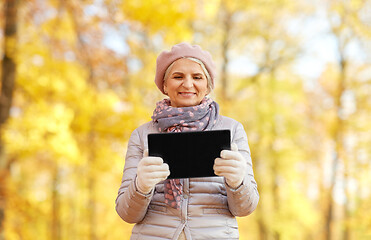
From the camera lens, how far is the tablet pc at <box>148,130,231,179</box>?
1.63m

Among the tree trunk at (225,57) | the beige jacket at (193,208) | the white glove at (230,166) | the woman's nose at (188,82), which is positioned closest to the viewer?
the white glove at (230,166)

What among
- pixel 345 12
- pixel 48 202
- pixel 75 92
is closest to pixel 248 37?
pixel 345 12

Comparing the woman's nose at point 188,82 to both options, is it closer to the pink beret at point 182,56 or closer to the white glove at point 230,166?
the pink beret at point 182,56

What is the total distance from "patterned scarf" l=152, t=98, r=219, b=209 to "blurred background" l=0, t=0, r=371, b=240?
12.0 feet

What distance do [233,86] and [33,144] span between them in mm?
8459

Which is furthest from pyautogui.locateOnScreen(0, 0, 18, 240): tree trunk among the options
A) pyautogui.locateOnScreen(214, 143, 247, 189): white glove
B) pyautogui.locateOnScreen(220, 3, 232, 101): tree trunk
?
pyautogui.locateOnScreen(220, 3, 232, 101): tree trunk

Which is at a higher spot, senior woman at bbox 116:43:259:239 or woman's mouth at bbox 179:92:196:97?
woman's mouth at bbox 179:92:196:97

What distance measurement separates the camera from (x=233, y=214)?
182cm

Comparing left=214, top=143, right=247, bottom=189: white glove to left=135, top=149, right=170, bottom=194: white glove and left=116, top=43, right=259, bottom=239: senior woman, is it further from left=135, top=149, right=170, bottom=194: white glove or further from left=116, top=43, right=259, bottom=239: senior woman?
left=135, top=149, right=170, bottom=194: white glove

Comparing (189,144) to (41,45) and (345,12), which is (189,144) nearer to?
(41,45)

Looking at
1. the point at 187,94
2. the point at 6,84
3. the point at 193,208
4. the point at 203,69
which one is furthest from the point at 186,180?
the point at 6,84

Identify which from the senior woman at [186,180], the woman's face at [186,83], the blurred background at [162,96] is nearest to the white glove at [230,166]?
the senior woman at [186,180]

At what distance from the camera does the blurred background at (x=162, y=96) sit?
5691mm

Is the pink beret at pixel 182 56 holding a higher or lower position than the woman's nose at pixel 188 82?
higher
